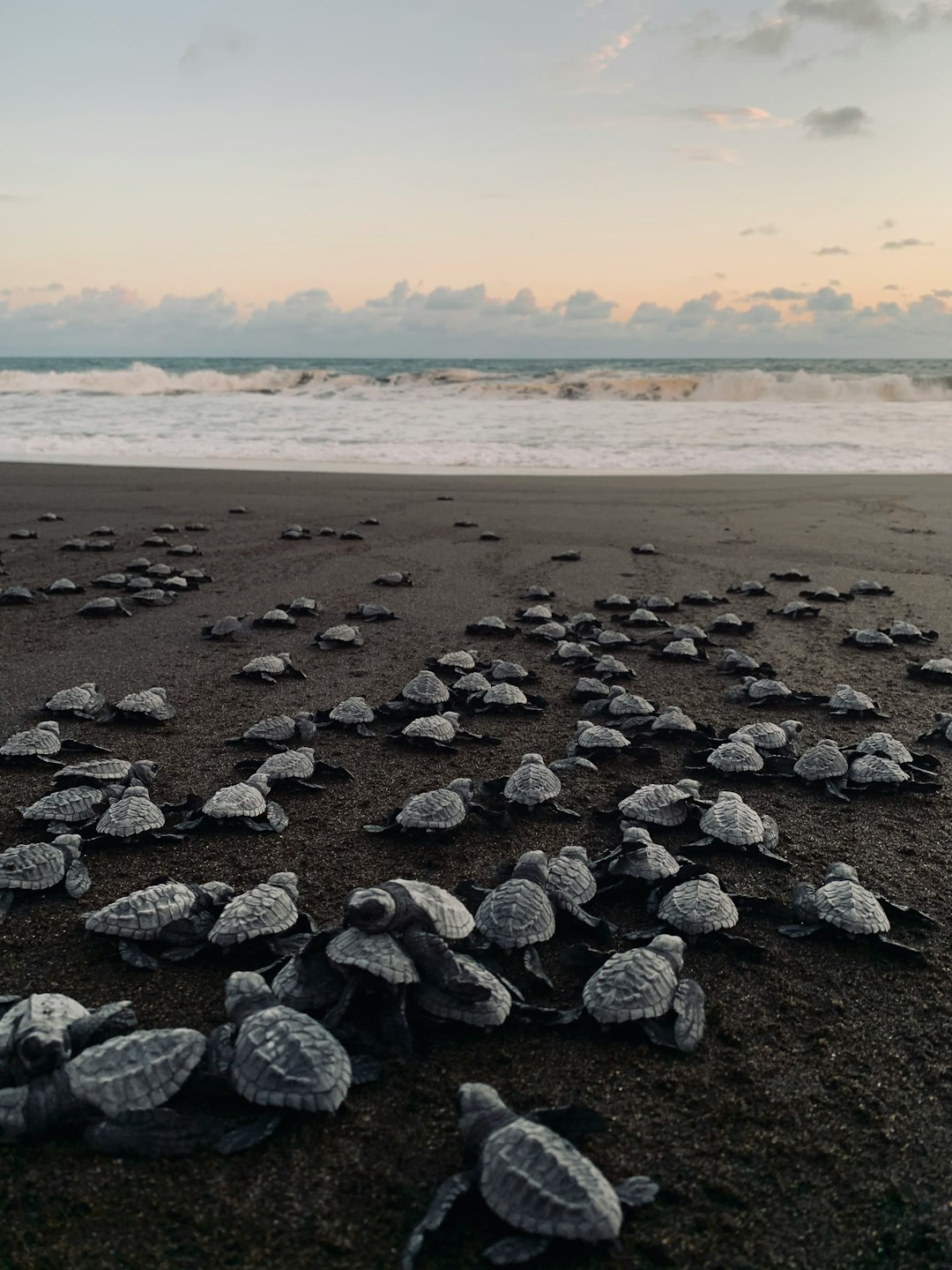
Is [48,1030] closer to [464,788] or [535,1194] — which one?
[535,1194]

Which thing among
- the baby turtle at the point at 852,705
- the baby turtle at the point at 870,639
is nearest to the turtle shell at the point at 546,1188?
the baby turtle at the point at 852,705

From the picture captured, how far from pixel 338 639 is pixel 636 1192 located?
4338 millimetres

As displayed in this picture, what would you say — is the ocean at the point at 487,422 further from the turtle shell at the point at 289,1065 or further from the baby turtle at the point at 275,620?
the turtle shell at the point at 289,1065

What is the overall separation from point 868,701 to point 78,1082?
4137 mm

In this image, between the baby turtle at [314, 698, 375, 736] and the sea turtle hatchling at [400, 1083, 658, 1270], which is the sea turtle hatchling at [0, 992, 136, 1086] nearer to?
the sea turtle hatchling at [400, 1083, 658, 1270]

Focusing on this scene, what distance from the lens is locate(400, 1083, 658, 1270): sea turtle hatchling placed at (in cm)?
171

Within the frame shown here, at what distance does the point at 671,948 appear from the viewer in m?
2.52

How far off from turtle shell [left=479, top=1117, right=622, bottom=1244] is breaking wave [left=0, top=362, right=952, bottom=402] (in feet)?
103

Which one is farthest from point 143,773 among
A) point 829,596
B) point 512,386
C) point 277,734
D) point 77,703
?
point 512,386

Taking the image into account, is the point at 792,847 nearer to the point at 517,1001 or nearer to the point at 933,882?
the point at 933,882

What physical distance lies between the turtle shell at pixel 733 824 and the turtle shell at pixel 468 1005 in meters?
1.28

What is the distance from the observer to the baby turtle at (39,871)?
113 inches

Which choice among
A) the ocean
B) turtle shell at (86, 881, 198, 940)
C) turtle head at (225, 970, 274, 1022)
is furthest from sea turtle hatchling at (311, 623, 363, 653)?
the ocean

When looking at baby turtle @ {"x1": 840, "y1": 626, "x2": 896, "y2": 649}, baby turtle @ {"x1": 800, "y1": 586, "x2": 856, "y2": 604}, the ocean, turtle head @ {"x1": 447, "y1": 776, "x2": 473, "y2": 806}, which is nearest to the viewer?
turtle head @ {"x1": 447, "y1": 776, "x2": 473, "y2": 806}
